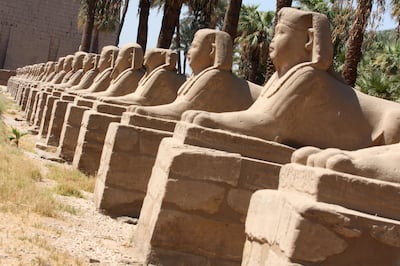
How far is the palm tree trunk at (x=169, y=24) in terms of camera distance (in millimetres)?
12930

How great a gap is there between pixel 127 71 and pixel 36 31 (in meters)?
35.6

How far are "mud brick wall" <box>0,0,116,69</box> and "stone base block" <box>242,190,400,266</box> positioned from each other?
4031cm

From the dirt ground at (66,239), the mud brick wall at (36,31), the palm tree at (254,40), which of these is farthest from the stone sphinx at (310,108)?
the mud brick wall at (36,31)

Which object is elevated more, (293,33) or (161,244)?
(293,33)

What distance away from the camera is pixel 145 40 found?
51.4ft

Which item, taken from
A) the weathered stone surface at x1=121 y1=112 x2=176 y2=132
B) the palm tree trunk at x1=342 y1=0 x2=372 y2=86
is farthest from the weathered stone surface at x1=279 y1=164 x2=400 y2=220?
the palm tree trunk at x1=342 y1=0 x2=372 y2=86

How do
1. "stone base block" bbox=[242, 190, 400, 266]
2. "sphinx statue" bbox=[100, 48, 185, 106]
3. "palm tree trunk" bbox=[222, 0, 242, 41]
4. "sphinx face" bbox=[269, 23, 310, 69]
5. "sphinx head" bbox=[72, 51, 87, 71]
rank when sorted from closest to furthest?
"stone base block" bbox=[242, 190, 400, 266] < "sphinx face" bbox=[269, 23, 310, 69] < "sphinx statue" bbox=[100, 48, 185, 106] < "palm tree trunk" bbox=[222, 0, 242, 41] < "sphinx head" bbox=[72, 51, 87, 71]

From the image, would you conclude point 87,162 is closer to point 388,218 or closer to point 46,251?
point 46,251

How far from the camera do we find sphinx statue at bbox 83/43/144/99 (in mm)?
8695

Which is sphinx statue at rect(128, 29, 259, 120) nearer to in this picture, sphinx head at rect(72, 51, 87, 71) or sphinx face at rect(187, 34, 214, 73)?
sphinx face at rect(187, 34, 214, 73)

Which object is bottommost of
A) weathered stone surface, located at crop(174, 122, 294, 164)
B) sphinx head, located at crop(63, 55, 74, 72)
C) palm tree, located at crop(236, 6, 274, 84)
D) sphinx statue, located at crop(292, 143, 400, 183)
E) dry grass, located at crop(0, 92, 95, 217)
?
dry grass, located at crop(0, 92, 95, 217)

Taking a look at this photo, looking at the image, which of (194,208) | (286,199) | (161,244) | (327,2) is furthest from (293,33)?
(327,2)

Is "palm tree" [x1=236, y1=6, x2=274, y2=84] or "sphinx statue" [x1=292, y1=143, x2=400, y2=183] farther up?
"palm tree" [x1=236, y1=6, x2=274, y2=84]

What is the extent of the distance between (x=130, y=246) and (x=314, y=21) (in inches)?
86.6
